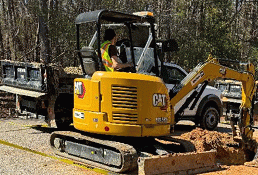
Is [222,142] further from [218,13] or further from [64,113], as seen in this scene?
[218,13]

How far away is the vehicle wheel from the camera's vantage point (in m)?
13.0

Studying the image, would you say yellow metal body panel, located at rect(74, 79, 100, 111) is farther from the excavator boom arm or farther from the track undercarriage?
the excavator boom arm

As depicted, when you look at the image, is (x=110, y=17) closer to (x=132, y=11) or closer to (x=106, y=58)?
(x=106, y=58)

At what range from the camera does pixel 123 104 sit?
6.70m

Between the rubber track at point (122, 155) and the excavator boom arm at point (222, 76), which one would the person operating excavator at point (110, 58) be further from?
the excavator boom arm at point (222, 76)

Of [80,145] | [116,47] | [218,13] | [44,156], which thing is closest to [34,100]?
[44,156]

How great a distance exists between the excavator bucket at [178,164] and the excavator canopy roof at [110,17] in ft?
8.87

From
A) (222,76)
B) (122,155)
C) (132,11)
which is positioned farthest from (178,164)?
(132,11)

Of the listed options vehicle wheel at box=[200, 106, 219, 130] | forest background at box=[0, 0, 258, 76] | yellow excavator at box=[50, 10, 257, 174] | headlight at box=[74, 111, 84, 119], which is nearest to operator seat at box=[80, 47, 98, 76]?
yellow excavator at box=[50, 10, 257, 174]

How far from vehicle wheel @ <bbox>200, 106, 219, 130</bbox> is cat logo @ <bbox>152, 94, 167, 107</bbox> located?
6.07 m

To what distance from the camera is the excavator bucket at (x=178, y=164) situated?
618 cm

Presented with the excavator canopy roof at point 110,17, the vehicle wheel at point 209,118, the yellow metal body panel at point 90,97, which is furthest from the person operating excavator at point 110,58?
the vehicle wheel at point 209,118

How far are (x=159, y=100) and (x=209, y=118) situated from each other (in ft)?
21.4

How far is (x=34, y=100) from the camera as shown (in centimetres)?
1079
